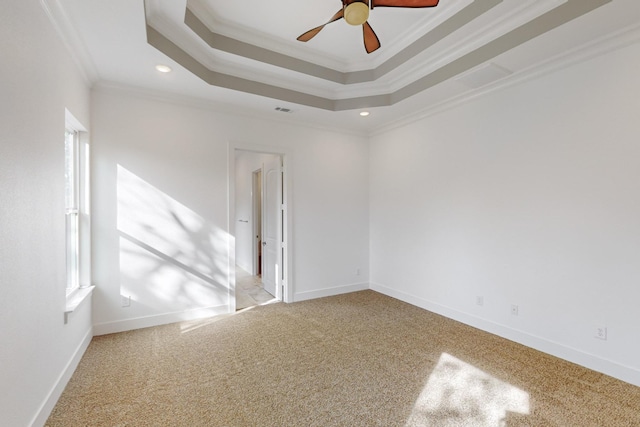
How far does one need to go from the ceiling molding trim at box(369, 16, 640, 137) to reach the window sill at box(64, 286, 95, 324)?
14.5 ft

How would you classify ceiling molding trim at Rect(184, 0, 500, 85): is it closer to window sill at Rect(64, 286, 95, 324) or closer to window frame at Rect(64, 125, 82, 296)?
window frame at Rect(64, 125, 82, 296)

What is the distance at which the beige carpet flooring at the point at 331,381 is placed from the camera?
6.62ft

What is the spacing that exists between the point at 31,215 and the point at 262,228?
372 centimetres

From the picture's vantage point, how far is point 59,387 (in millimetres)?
2207

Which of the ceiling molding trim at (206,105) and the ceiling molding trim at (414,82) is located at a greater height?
the ceiling molding trim at (414,82)

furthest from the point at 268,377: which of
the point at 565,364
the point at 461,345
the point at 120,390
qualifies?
the point at 565,364

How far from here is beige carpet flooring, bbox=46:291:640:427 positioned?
202 centimetres

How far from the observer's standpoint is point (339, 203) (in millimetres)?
4918

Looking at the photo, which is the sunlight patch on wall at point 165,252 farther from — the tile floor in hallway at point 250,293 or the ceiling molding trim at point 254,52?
the ceiling molding trim at point 254,52

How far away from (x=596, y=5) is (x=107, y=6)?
3.42 m

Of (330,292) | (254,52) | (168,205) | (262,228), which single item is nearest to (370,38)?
(254,52)

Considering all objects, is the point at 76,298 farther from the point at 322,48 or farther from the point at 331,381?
the point at 322,48

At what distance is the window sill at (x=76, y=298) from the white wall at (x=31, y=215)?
10cm

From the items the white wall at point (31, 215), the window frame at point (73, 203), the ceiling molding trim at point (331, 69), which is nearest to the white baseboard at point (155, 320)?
the window frame at point (73, 203)
